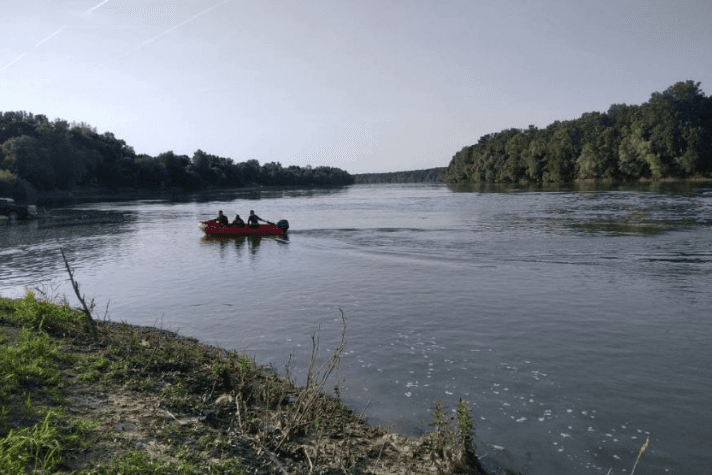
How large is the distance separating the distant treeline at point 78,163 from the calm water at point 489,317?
7490 cm

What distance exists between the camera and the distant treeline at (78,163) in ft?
305

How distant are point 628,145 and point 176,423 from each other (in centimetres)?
12808

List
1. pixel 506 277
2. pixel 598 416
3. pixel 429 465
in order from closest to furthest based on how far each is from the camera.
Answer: pixel 429 465 → pixel 598 416 → pixel 506 277

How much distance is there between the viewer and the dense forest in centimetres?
10181

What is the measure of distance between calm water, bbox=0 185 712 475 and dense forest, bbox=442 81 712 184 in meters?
86.0

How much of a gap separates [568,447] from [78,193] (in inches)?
5285

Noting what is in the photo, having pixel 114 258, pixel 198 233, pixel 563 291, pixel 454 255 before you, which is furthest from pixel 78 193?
pixel 563 291

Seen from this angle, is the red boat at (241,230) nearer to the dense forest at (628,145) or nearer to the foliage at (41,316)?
the foliage at (41,316)

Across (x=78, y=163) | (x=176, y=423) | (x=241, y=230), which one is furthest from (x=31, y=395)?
(x=78, y=163)

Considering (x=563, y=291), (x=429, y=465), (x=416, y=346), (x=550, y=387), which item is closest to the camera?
(x=429, y=465)

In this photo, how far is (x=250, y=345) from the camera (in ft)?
39.7

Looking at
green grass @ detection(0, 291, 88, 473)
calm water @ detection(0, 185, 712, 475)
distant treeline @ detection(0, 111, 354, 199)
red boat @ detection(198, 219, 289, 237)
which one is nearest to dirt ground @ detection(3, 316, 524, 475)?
green grass @ detection(0, 291, 88, 473)

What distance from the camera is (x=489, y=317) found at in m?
14.0

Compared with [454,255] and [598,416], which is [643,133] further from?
[598,416]
